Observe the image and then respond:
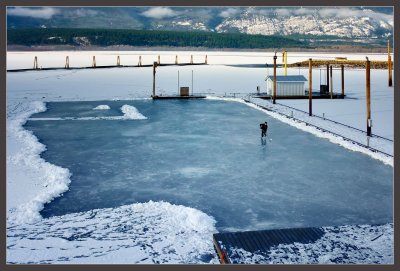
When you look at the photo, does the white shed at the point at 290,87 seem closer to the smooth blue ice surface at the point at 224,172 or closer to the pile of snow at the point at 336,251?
the smooth blue ice surface at the point at 224,172

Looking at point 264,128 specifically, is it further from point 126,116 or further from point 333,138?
point 126,116

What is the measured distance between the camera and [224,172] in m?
15.8

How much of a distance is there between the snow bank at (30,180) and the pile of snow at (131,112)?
25.9ft

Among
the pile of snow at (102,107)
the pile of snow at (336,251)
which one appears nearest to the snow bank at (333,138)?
the pile of snow at (336,251)

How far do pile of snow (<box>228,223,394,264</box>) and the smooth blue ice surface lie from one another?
1002 millimetres

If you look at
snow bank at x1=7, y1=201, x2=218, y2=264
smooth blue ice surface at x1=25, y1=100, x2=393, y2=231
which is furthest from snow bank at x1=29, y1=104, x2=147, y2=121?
snow bank at x1=7, y1=201, x2=218, y2=264

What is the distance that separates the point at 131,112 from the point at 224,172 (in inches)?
665

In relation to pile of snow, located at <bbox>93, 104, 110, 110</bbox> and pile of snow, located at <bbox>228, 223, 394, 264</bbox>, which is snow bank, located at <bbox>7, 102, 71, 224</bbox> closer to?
pile of snow, located at <bbox>228, 223, 394, 264</bbox>

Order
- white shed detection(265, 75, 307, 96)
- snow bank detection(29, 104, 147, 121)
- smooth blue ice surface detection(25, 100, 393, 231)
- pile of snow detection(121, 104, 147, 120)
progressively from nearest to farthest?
smooth blue ice surface detection(25, 100, 393, 231)
snow bank detection(29, 104, 147, 121)
pile of snow detection(121, 104, 147, 120)
white shed detection(265, 75, 307, 96)

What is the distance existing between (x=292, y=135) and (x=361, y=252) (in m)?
13.4

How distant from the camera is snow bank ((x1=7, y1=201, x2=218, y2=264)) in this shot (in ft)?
30.7

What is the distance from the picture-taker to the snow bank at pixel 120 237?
9.34 meters

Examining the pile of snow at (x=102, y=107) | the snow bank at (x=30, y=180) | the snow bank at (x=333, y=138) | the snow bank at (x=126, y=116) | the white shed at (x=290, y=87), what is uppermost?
the white shed at (x=290, y=87)

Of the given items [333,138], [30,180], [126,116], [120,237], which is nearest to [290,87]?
[126,116]
